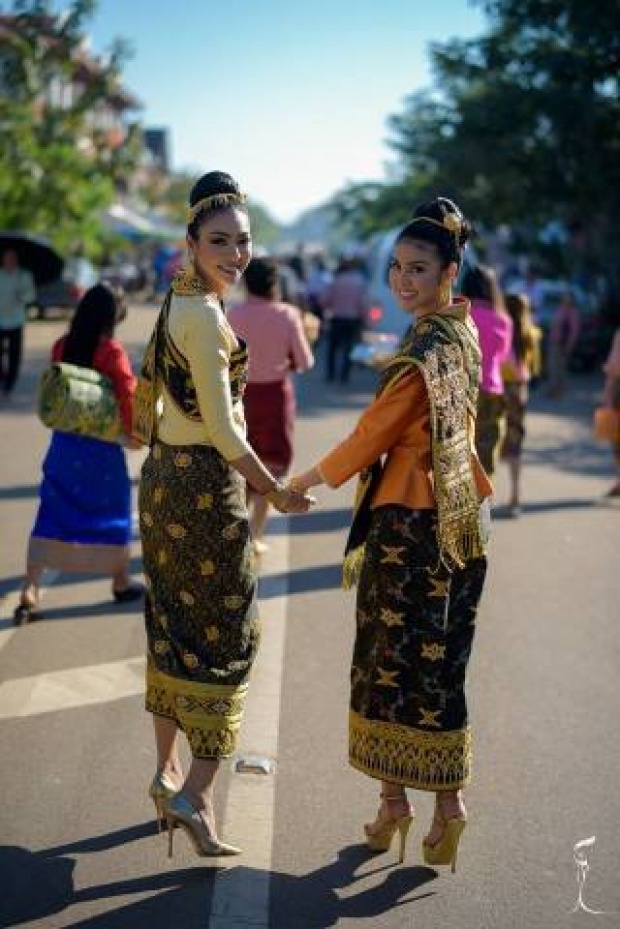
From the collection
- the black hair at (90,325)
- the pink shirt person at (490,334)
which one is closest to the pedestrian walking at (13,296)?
the pink shirt person at (490,334)

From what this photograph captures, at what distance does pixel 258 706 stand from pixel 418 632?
5.49ft

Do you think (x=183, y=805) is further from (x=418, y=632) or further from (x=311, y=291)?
(x=311, y=291)

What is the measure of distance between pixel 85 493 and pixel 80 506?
0.07m

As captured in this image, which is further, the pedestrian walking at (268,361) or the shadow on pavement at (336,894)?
the pedestrian walking at (268,361)

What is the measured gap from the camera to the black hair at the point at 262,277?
8.04 m

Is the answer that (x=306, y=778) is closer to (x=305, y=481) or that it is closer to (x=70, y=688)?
(x=305, y=481)

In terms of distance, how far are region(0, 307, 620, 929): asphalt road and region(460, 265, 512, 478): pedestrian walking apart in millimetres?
960

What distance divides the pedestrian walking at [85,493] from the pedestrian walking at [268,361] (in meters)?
1.46

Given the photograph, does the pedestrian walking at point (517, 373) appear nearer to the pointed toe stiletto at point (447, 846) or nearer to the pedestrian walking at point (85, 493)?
the pedestrian walking at point (85, 493)

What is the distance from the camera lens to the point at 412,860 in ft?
14.2

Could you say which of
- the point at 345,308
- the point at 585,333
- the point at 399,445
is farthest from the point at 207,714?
the point at 585,333

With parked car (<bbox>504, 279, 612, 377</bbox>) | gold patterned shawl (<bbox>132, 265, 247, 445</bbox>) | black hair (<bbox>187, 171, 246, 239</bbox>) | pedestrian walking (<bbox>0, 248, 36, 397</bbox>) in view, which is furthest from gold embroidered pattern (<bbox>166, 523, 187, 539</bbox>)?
parked car (<bbox>504, 279, 612, 377</bbox>)

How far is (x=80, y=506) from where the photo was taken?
681 centimetres

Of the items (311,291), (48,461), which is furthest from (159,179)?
(48,461)
